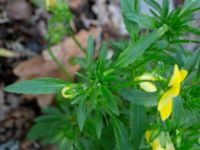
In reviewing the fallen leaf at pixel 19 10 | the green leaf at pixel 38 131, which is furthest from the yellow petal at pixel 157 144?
the fallen leaf at pixel 19 10

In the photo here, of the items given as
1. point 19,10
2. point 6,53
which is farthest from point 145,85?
point 19,10

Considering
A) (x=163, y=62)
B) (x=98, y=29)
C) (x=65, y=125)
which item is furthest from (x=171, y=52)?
(x=98, y=29)

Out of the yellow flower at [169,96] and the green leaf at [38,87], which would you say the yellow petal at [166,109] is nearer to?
the yellow flower at [169,96]

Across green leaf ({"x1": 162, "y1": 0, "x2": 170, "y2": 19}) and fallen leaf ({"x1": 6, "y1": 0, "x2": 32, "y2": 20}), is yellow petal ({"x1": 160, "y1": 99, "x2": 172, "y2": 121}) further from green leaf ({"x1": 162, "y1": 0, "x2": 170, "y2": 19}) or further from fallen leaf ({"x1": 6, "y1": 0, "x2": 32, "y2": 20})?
fallen leaf ({"x1": 6, "y1": 0, "x2": 32, "y2": 20})

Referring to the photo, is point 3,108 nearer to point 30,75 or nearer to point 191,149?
point 30,75

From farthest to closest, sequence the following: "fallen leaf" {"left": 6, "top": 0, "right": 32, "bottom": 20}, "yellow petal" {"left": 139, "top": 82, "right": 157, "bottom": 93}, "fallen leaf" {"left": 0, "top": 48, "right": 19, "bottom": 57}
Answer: "fallen leaf" {"left": 6, "top": 0, "right": 32, "bottom": 20}, "fallen leaf" {"left": 0, "top": 48, "right": 19, "bottom": 57}, "yellow petal" {"left": 139, "top": 82, "right": 157, "bottom": 93}

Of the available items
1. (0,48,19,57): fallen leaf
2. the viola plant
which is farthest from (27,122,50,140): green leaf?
the viola plant
